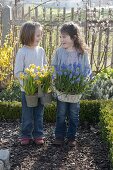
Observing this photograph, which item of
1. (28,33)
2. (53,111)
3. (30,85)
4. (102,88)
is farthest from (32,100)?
(102,88)

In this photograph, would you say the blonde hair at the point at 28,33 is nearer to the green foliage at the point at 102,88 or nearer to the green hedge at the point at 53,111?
the green hedge at the point at 53,111

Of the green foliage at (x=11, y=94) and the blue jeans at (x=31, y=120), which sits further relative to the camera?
the green foliage at (x=11, y=94)

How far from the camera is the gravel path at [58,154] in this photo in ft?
13.0

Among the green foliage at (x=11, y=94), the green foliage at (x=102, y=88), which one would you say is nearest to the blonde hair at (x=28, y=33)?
the green foliage at (x=102, y=88)

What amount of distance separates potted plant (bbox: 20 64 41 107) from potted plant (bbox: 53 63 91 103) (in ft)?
0.73

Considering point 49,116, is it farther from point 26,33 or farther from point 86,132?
point 26,33

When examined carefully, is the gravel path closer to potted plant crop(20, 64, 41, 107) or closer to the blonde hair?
potted plant crop(20, 64, 41, 107)

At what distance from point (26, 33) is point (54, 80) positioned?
23.7 inches

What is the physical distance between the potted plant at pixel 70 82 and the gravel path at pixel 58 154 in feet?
2.21

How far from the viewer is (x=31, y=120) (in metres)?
4.27

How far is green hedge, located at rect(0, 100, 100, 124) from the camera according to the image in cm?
524

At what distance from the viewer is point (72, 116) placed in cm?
423

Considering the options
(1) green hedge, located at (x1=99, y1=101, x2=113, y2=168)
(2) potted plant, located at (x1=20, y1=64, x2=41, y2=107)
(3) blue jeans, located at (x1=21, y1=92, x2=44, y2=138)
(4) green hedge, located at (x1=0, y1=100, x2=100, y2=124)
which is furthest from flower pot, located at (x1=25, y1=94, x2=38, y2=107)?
(4) green hedge, located at (x1=0, y1=100, x2=100, y2=124)

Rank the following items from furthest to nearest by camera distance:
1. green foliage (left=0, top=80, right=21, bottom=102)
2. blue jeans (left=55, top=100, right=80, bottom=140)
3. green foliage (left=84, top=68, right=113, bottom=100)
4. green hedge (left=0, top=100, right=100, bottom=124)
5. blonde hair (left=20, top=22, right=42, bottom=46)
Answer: green foliage (left=0, top=80, right=21, bottom=102) < green foliage (left=84, top=68, right=113, bottom=100) < green hedge (left=0, top=100, right=100, bottom=124) < blue jeans (left=55, top=100, right=80, bottom=140) < blonde hair (left=20, top=22, right=42, bottom=46)
